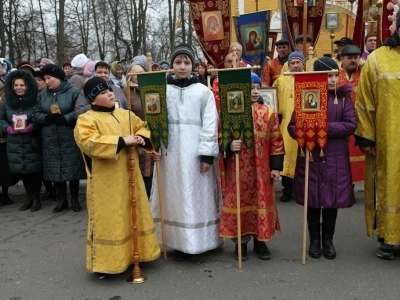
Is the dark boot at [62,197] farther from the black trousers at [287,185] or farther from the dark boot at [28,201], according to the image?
the black trousers at [287,185]

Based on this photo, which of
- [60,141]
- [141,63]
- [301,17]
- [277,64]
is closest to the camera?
[141,63]

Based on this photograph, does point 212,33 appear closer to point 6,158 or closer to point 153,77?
point 153,77

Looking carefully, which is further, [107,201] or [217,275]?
[217,275]

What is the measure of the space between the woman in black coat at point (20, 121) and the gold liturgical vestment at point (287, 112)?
130 inches

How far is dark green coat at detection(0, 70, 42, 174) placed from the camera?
18.9ft

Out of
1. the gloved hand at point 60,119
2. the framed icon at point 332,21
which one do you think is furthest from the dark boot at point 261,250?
the framed icon at point 332,21

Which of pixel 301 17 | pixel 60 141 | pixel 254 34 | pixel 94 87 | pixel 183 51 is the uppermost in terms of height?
pixel 301 17

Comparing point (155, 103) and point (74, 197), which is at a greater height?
point (155, 103)

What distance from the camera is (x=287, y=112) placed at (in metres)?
5.88

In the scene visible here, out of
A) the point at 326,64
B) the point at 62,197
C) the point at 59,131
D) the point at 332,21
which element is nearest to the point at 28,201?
the point at 62,197

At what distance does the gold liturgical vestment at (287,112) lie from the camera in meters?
5.86

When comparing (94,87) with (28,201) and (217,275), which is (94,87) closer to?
(217,275)

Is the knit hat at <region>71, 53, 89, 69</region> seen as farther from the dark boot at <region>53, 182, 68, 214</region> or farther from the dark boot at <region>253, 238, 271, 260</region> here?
the dark boot at <region>253, 238, 271, 260</region>

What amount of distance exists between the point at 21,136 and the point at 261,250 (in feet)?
11.8
